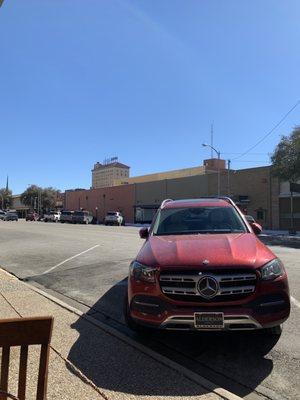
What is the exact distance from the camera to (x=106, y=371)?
4.80 metres

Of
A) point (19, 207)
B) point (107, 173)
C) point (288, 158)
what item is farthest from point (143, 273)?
point (107, 173)

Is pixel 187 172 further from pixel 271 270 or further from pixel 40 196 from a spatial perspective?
pixel 271 270

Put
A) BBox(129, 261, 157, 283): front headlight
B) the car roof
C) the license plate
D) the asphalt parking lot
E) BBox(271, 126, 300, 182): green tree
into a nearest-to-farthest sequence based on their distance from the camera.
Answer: the asphalt parking lot
the license plate
BBox(129, 261, 157, 283): front headlight
the car roof
BBox(271, 126, 300, 182): green tree

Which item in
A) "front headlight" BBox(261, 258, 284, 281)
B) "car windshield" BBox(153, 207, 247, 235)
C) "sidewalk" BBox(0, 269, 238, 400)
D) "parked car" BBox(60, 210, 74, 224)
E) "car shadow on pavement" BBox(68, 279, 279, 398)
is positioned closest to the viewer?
"sidewalk" BBox(0, 269, 238, 400)

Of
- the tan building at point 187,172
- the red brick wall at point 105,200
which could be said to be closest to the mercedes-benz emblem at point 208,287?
the red brick wall at point 105,200

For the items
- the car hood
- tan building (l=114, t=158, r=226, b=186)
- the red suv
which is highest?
tan building (l=114, t=158, r=226, b=186)

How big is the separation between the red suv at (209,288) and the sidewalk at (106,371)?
1.37 feet

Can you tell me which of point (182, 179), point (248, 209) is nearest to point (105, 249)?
point (248, 209)

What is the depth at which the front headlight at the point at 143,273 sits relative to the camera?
527 cm

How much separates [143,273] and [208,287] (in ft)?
2.55

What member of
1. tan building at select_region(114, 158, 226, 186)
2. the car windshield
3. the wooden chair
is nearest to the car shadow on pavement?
the car windshield

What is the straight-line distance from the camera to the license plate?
4922 millimetres

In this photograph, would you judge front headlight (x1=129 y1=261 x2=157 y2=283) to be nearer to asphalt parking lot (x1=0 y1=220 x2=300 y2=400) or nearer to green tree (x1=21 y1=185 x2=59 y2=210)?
asphalt parking lot (x1=0 y1=220 x2=300 y2=400)

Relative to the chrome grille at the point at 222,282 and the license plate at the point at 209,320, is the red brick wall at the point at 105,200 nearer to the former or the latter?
the chrome grille at the point at 222,282
